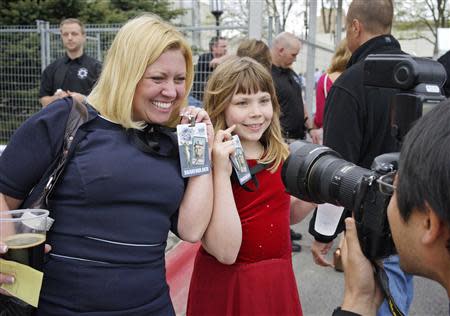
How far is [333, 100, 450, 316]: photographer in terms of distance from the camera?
908 millimetres

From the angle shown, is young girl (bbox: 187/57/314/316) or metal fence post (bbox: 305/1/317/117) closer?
young girl (bbox: 187/57/314/316)

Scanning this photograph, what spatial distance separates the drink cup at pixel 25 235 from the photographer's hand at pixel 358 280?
904mm

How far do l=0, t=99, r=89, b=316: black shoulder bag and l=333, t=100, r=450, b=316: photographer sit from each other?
1040mm

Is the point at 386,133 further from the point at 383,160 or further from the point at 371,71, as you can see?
the point at 383,160

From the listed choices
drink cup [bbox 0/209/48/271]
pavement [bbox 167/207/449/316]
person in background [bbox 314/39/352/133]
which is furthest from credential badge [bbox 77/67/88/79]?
drink cup [bbox 0/209/48/271]

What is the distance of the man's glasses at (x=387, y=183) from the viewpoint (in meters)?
1.18

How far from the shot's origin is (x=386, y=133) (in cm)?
256

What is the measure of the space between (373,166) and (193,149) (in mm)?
699

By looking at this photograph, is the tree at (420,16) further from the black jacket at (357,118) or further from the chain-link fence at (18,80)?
the black jacket at (357,118)

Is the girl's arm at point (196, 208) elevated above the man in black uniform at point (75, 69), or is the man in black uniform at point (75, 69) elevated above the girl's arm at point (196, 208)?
the man in black uniform at point (75, 69)

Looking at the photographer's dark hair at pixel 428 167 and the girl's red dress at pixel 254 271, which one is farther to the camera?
the girl's red dress at pixel 254 271

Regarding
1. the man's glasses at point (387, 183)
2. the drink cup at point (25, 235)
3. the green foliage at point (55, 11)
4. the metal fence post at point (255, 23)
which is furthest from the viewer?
the green foliage at point (55, 11)

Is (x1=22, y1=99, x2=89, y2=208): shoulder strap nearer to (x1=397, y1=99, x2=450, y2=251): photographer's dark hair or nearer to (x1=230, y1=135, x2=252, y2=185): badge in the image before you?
(x1=230, y1=135, x2=252, y2=185): badge

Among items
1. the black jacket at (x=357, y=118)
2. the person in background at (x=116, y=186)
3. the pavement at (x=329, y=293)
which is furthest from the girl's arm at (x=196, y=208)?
the pavement at (x=329, y=293)
